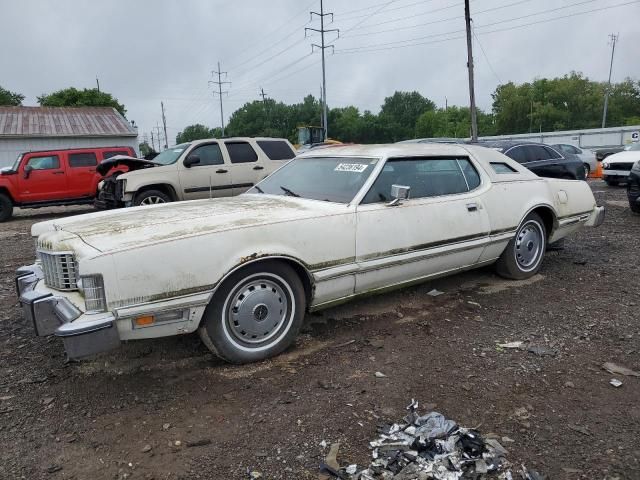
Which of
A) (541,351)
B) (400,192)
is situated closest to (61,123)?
(400,192)

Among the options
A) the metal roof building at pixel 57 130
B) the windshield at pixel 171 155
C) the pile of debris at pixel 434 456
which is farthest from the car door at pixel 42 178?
the metal roof building at pixel 57 130

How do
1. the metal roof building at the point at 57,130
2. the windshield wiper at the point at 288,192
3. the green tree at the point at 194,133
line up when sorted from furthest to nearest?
the green tree at the point at 194,133, the metal roof building at the point at 57,130, the windshield wiper at the point at 288,192

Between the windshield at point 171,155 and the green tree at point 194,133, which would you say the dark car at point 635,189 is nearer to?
the windshield at point 171,155

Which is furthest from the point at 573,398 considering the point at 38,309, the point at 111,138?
the point at 111,138

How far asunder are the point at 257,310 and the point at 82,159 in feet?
37.8

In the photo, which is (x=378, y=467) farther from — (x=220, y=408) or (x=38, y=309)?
(x=38, y=309)

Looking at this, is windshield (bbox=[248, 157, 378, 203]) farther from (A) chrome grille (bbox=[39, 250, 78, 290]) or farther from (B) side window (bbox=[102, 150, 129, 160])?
(B) side window (bbox=[102, 150, 129, 160])

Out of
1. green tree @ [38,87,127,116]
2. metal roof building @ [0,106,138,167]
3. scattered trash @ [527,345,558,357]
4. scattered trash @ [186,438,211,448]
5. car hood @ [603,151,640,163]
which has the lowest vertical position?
scattered trash @ [527,345,558,357]

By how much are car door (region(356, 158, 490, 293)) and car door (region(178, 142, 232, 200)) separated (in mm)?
6037

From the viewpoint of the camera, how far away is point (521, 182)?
4.98m

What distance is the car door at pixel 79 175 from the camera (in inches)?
497

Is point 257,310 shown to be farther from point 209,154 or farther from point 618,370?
point 209,154

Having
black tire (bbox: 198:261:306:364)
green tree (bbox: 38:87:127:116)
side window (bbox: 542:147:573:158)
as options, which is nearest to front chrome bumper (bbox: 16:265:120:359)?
black tire (bbox: 198:261:306:364)

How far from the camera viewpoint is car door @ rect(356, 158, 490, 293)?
372cm
